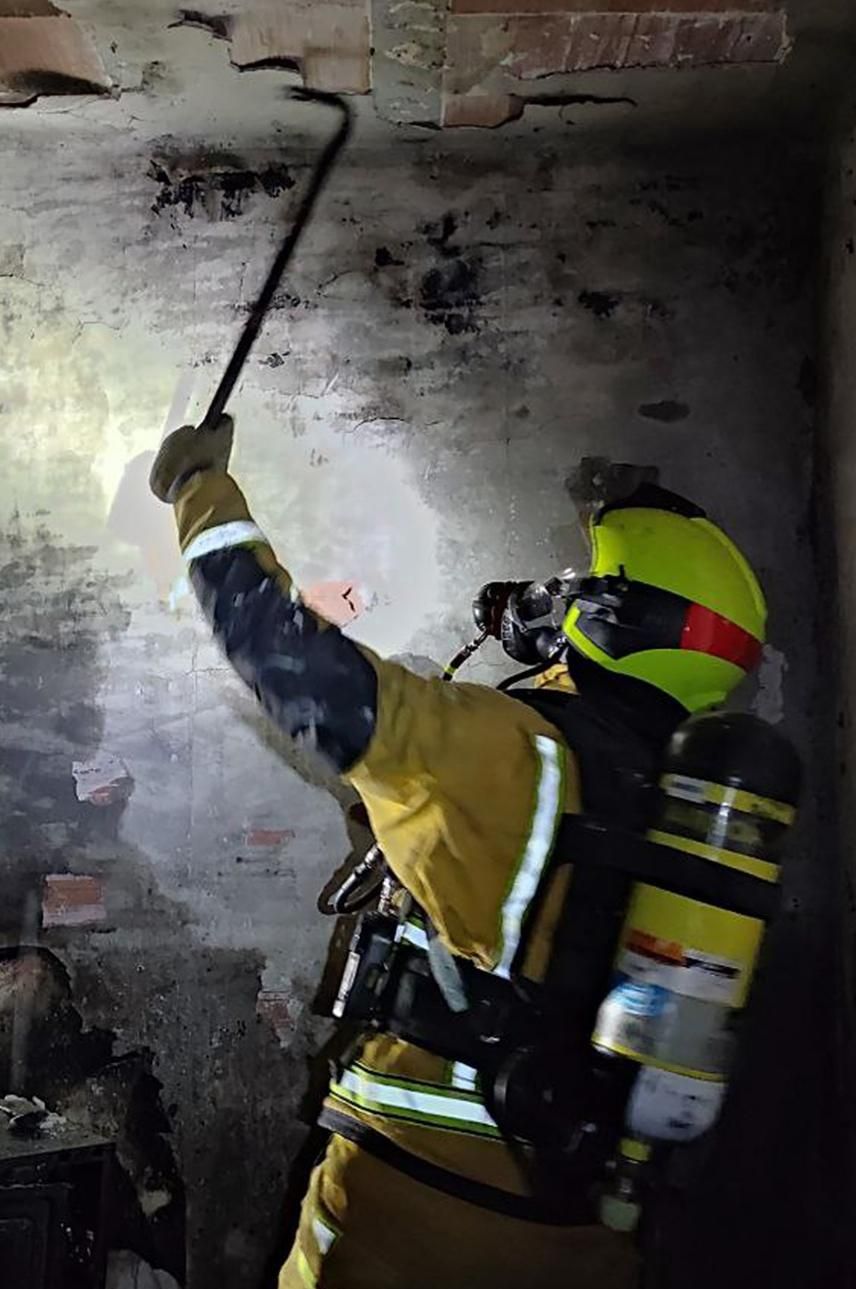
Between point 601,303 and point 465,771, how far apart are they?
5.10ft

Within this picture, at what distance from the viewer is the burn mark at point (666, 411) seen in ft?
8.80

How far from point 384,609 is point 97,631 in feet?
2.19

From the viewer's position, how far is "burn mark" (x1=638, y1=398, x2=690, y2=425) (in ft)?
8.80

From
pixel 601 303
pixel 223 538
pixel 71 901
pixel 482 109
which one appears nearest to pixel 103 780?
pixel 71 901

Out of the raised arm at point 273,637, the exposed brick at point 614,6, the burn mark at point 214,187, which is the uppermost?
the exposed brick at point 614,6

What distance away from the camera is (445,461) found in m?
2.71

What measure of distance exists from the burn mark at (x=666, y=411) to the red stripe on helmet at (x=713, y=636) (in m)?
0.95

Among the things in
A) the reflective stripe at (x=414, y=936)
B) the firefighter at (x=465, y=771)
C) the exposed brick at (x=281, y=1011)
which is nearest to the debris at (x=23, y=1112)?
the exposed brick at (x=281, y=1011)

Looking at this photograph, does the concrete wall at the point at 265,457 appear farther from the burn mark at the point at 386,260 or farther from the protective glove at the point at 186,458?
the protective glove at the point at 186,458

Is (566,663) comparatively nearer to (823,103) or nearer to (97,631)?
(97,631)

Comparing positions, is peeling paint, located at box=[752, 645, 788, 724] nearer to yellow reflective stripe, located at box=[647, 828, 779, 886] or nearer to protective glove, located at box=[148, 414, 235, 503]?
yellow reflective stripe, located at box=[647, 828, 779, 886]

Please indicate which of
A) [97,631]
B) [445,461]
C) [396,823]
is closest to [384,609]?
[445,461]

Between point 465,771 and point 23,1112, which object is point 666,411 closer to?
point 465,771

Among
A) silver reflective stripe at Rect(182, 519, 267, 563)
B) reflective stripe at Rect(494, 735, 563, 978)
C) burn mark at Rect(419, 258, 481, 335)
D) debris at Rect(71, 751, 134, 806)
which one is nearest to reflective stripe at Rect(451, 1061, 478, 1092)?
reflective stripe at Rect(494, 735, 563, 978)
